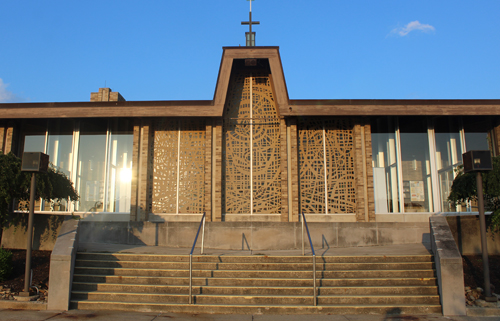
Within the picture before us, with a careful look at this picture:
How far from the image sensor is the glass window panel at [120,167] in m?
12.9

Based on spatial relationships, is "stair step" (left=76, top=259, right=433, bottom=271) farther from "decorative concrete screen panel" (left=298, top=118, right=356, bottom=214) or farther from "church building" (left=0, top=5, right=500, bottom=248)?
"decorative concrete screen panel" (left=298, top=118, right=356, bottom=214)

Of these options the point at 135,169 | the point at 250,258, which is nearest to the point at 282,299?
the point at 250,258

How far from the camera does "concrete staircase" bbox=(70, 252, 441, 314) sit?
23.9ft

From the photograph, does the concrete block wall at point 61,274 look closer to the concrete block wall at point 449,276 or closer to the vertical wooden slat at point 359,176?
the concrete block wall at point 449,276

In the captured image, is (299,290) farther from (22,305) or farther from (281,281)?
(22,305)

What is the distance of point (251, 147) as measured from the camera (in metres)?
12.8

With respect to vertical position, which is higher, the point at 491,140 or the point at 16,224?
the point at 491,140

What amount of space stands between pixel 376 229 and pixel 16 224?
36.8 ft

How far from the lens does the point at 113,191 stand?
13.0 metres

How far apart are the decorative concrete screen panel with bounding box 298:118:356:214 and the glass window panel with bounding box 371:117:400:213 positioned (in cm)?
109

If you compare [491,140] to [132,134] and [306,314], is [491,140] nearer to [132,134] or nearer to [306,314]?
[306,314]

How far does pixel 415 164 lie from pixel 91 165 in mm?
11857

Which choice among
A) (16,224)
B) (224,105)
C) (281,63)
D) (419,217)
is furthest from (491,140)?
(16,224)

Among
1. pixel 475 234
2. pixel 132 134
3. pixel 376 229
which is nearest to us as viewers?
pixel 475 234
